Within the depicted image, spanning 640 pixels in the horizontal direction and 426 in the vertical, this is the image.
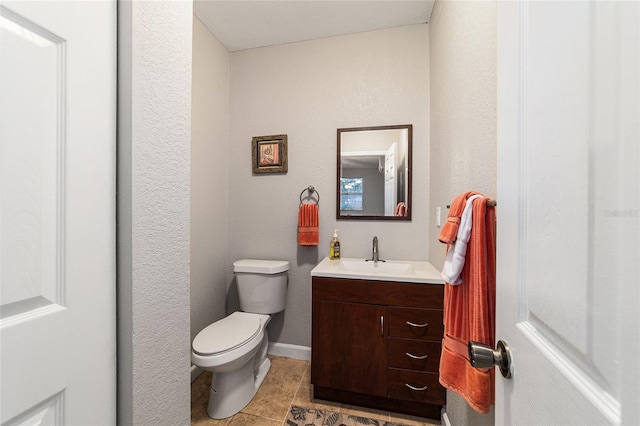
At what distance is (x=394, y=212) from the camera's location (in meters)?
1.93

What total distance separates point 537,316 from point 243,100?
92.9 inches

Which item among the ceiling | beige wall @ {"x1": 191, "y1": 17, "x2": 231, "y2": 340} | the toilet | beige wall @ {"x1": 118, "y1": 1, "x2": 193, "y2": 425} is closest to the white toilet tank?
the toilet

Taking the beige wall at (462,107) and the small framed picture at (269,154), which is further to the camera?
the small framed picture at (269,154)

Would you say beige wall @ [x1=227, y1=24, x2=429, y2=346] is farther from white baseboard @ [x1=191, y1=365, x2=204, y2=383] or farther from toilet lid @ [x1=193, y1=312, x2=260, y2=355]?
white baseboard @ [x1=191, y1=365, x2=204, y2=383]

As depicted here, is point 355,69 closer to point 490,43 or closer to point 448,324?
point 490,43

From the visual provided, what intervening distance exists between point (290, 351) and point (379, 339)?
3.11ft

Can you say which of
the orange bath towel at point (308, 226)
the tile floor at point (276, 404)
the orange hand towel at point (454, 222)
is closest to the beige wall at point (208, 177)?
the tile floor at point (276, 404)

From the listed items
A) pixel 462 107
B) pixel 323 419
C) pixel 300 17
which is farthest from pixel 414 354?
pixel 300 17

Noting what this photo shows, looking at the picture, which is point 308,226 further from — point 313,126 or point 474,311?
point 474,311

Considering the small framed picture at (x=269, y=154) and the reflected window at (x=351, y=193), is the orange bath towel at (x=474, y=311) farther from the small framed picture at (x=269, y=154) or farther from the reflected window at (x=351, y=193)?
the small framed picture at (x=269, y=154)

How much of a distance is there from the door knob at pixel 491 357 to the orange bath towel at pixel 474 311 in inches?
10.0

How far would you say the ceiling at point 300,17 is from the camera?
1.68 meters

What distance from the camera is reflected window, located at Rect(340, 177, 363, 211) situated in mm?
1975

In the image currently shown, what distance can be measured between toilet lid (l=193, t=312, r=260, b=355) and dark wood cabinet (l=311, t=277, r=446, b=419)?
43 cm
